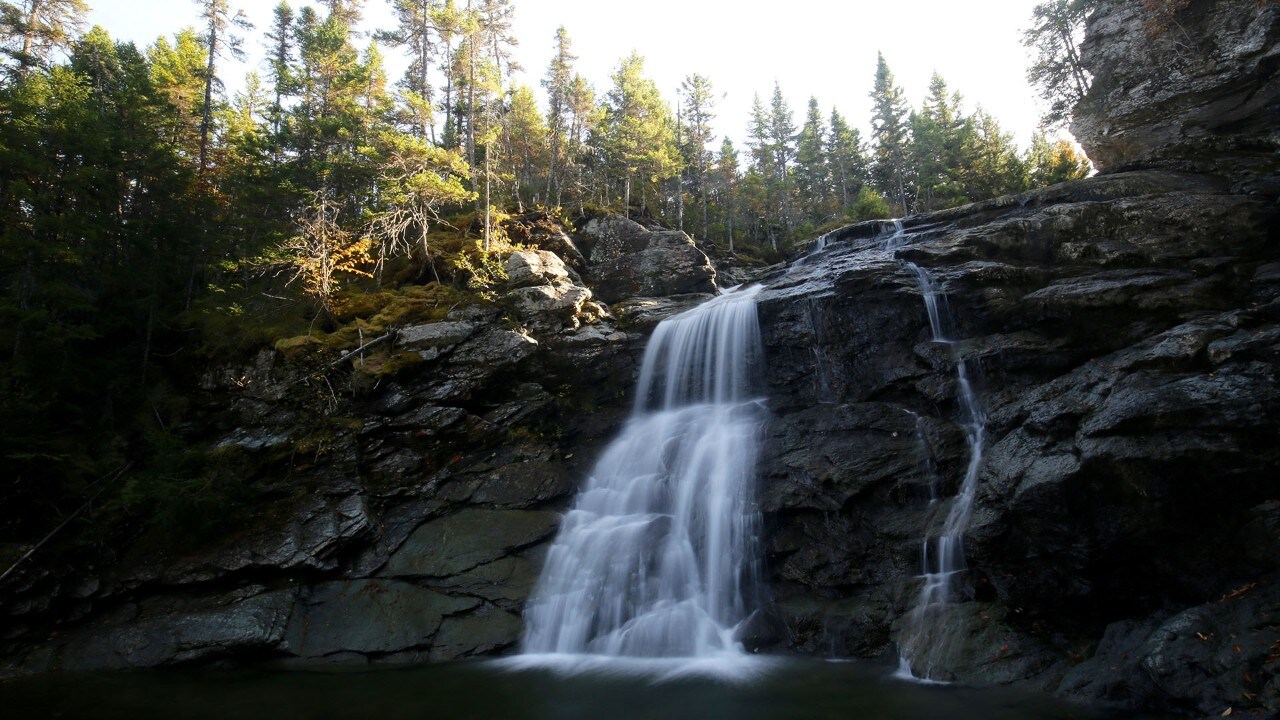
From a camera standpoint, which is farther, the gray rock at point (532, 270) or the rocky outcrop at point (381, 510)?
the gray rock at point (532, 270)

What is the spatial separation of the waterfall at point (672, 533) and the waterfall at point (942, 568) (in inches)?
101

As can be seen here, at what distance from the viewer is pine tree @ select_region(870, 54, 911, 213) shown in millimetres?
41562

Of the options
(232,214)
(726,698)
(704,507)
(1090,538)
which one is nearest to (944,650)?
(1090,538)

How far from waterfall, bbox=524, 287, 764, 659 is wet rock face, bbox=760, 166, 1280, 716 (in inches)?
26.3

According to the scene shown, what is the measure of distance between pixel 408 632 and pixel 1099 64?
26087 millimetres

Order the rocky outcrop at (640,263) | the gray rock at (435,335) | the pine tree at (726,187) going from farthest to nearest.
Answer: the pine tree at (726,187) < the rocky outcrop at (640,263) < the gray rock at (435,335)

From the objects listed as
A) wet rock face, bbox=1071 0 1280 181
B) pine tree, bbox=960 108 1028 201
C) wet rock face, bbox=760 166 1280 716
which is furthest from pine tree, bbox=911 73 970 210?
wet rock face, bbox=760 166 1280 716

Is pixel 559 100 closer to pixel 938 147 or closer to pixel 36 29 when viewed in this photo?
pixel 36 29

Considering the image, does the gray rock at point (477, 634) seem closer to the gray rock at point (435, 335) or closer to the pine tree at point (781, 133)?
the gray rock at point (435, 335)

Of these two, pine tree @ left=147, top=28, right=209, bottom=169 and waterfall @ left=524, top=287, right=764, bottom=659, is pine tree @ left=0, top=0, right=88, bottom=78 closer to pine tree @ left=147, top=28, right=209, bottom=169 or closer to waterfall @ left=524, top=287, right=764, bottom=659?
pine tree @ left=147, top=28, right=209, bottom=169

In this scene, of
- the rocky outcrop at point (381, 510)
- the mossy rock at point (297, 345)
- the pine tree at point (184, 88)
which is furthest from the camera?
the pine tree at point (184, 88)

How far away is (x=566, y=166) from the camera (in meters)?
28.4

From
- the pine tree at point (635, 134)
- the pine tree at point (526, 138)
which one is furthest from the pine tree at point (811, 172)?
Result: the pine tree at point (526, 138)

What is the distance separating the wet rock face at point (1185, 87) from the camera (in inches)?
529
